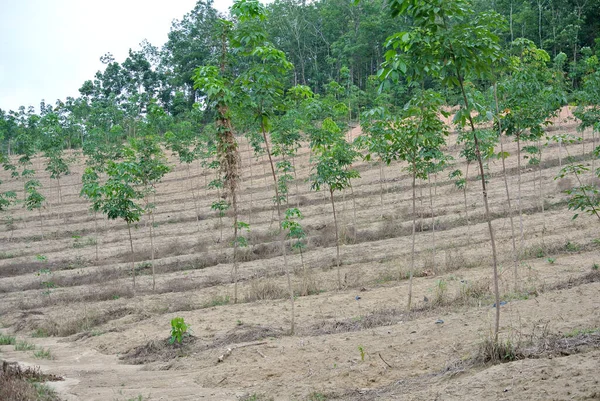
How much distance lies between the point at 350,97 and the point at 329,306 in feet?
104

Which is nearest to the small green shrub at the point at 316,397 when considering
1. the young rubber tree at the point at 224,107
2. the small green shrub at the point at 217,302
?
the young rubber tree at the point at 224,107

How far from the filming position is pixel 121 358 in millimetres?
11117

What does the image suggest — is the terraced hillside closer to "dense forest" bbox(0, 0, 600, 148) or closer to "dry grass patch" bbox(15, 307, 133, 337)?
"dry grass patch" bbox(15, 307, 133, 337)

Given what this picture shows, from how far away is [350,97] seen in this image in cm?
4288

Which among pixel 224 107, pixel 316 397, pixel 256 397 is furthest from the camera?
pixel 224 107

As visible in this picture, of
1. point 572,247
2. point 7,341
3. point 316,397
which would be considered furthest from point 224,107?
point 572,247

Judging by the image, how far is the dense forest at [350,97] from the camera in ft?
20.2

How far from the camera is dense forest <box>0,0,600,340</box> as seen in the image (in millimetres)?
6172

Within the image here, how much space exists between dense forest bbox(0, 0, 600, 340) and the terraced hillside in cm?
142

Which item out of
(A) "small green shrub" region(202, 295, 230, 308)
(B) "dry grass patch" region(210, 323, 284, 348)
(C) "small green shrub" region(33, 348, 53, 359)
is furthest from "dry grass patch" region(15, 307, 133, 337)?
(B) "dry grass patch" region(210, 323, 284, 348)

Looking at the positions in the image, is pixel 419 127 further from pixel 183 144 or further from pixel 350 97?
pixel 350 97

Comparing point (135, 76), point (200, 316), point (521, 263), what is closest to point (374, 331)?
point (200, 316)

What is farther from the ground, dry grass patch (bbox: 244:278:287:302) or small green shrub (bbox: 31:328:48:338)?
dry grass patch (bbox: 244:278:287:302)

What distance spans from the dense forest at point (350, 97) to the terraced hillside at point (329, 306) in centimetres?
142
